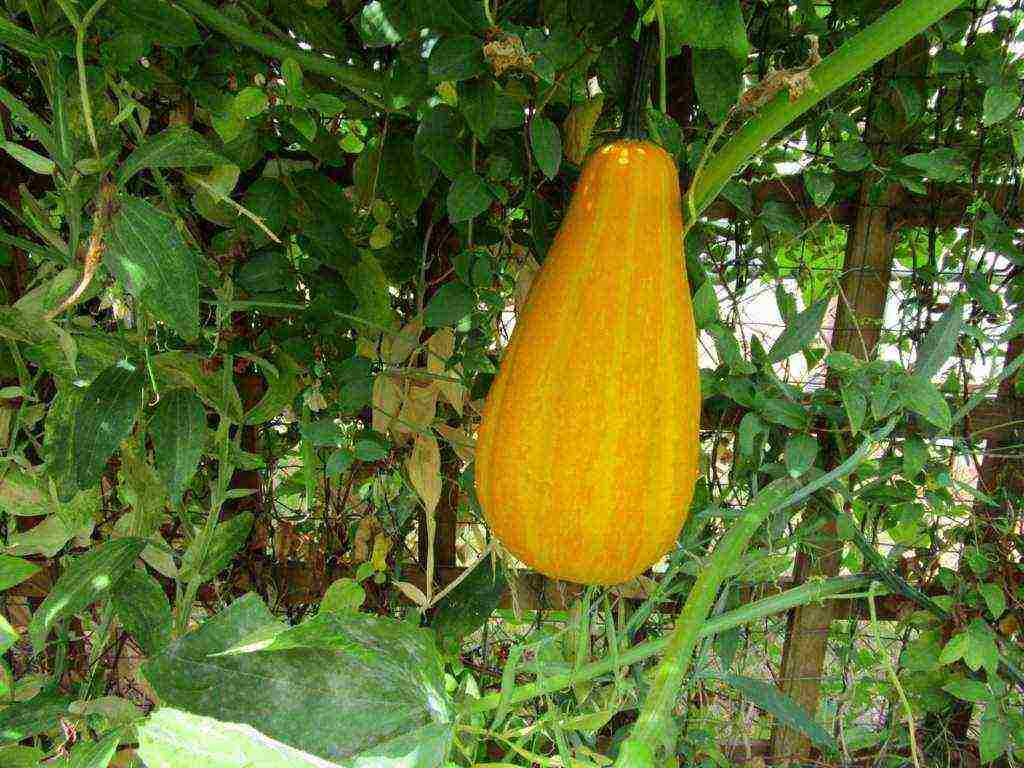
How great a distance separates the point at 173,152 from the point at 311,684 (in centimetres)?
44

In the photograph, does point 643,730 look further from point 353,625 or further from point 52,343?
point 52,343

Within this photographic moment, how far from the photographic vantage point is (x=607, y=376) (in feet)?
2.08

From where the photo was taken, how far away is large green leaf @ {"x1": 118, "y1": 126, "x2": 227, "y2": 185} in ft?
1.86

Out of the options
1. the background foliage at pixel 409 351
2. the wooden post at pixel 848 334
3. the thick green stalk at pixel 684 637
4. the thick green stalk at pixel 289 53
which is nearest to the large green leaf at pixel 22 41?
the background foliage at pixel 409 351

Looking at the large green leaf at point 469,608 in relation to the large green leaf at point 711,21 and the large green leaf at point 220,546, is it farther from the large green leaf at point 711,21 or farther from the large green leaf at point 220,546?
the large green leaf at point 711,21

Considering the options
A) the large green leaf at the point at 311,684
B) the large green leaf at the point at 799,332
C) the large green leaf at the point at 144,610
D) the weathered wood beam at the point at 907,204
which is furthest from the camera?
the weathered wood beam at the point at 907,204

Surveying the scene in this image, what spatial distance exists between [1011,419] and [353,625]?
0.90 m

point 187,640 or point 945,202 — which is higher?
point 945,202

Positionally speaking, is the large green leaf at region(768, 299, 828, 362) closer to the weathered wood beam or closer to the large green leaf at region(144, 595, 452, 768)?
the weathered wood beam

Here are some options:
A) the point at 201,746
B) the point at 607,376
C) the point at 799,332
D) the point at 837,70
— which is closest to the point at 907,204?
the point at 799,332

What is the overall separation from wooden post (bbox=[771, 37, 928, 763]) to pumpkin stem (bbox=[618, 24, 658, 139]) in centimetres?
37

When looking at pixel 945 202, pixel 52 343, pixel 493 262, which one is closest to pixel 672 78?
pixel 493 262

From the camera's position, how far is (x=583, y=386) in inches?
25.1

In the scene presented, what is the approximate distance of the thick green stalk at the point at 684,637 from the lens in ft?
1.71
